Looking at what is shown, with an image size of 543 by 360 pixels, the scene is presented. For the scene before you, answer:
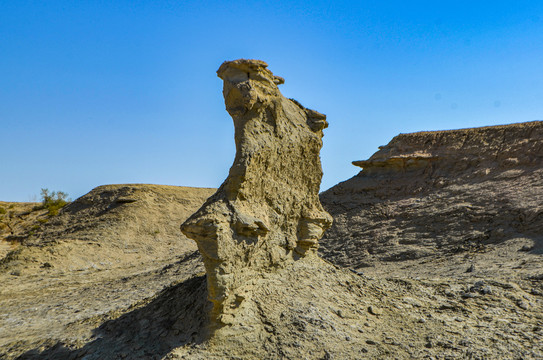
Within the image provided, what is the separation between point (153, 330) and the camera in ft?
24.0

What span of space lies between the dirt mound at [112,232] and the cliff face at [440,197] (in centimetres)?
710

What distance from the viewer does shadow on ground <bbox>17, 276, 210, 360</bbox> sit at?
6.68 m

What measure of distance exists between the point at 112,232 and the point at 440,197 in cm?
1176

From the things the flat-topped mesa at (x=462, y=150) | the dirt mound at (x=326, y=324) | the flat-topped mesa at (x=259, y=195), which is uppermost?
the flat-topped mesa at (x=462, y=150)

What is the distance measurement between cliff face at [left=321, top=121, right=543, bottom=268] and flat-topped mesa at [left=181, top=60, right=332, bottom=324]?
620cm

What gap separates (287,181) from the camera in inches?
305

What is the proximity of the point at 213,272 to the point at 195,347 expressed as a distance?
877 millimetres

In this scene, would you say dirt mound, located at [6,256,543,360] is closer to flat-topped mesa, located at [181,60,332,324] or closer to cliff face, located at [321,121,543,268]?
flat-topped mesa, located at [181,60,332,324]

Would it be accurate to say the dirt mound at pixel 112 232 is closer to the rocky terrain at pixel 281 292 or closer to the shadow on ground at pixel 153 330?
the rocky terrain at pixel 281 292

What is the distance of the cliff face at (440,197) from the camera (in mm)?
13578

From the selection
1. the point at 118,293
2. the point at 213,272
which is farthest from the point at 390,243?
the point at 213,272

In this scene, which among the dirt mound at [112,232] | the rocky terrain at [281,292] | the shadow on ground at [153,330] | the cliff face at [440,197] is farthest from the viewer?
the dirt mound at [112,232]

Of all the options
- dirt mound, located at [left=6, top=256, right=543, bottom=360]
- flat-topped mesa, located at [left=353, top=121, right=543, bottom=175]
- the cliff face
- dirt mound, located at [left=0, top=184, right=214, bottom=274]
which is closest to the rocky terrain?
dirt mound, located at [left=6, top=256, right=543, bottom=360]

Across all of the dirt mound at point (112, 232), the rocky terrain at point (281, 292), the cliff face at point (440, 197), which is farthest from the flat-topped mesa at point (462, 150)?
the dirt mound at point (112, 232)
